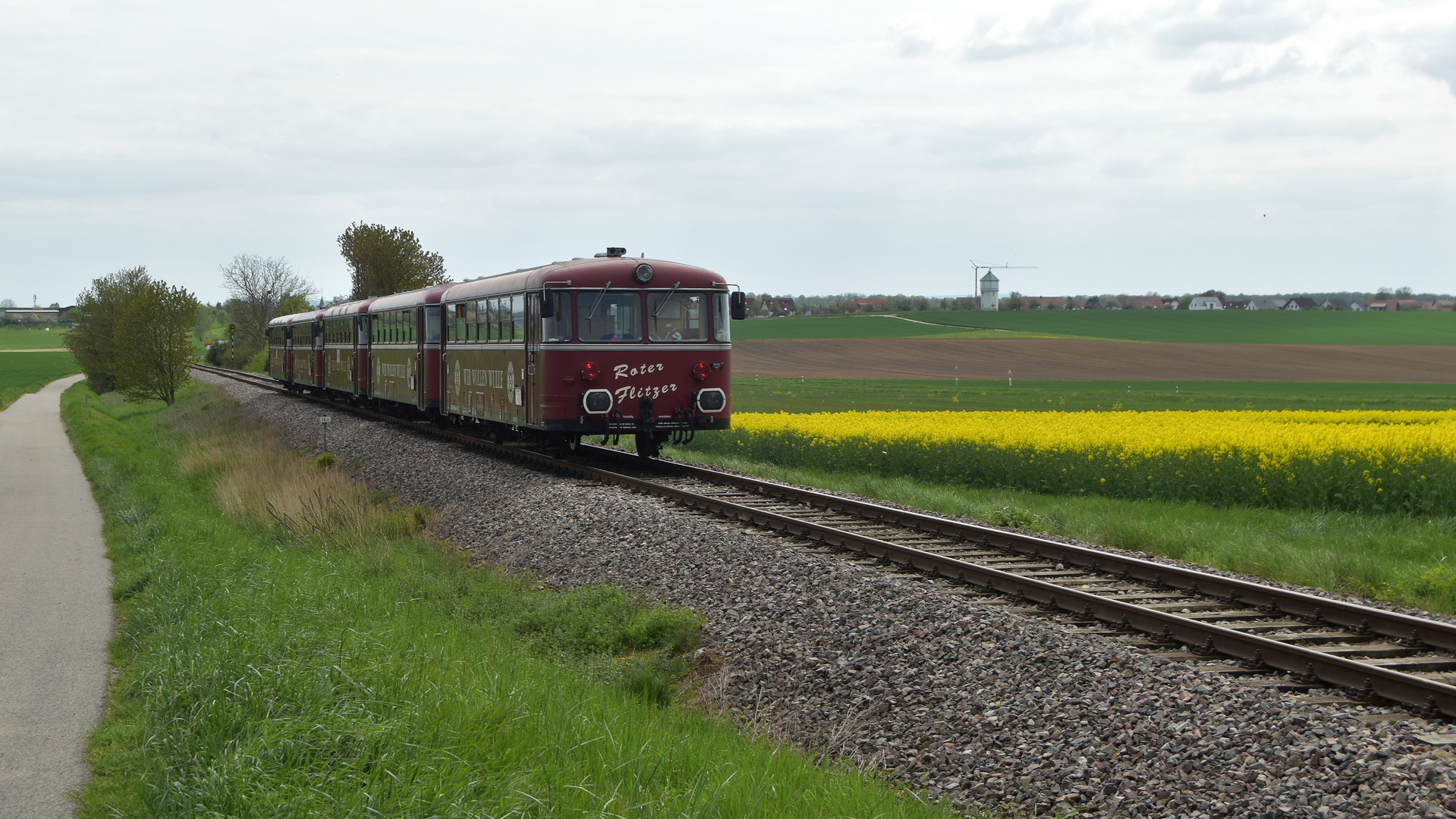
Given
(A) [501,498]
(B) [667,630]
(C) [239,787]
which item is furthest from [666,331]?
(C) [239,787]

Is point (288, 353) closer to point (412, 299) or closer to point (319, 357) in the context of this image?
point (319, 357)

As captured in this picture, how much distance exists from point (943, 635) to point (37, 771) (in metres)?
5.44

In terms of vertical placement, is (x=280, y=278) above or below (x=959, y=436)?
above

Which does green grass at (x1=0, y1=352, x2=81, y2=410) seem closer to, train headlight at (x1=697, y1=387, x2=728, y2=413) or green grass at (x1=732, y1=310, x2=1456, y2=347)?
train headlight at (x1=697, y1=387, x2=728, y2=413)

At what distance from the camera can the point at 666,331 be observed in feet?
57.2

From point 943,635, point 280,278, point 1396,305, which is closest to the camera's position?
point 943,635

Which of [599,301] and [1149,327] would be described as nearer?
[599,301]

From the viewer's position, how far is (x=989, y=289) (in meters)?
190

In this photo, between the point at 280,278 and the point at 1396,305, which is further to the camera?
the point at 1396,305

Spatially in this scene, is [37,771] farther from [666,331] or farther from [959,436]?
[959,436]

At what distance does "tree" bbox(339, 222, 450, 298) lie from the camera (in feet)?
188

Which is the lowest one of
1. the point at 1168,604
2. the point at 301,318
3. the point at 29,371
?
the point at 29,371

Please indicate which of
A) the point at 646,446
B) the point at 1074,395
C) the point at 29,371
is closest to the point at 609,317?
the point at 646,446

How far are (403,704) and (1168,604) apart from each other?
5734mm
